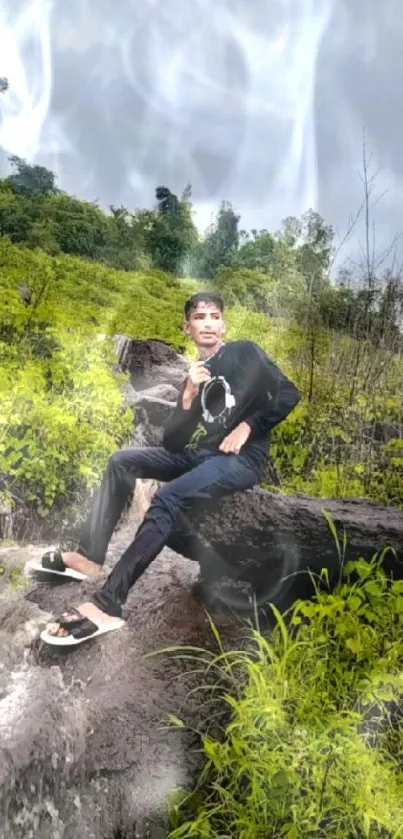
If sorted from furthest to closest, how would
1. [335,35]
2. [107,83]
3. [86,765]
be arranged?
1. [86,765]
2. [107,83]
3. [335,35]

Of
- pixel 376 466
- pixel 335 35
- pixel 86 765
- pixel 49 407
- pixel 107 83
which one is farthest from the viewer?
pixel 49 407

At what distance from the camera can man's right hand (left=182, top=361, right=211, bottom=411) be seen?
2.19 m

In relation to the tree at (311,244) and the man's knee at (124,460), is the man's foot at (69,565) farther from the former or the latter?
the tree at (311,244)

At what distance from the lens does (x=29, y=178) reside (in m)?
2.20

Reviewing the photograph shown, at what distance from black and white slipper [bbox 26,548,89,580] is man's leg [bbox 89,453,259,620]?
0.34 feet

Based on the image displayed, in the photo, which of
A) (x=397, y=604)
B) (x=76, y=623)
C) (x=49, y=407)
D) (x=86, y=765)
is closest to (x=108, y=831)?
(x=86, y=765)

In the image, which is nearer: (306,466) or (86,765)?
(86,765)

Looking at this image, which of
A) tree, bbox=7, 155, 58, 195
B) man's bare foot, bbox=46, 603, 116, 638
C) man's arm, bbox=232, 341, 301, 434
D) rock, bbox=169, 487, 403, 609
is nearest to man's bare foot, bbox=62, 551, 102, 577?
man's bare foot, bbox=46, 603, 116, 638

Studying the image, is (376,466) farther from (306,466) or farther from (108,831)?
(108,831)

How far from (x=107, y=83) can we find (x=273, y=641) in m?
1.42

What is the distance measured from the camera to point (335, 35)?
1788 millimetres

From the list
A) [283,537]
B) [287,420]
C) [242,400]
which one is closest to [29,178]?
[242,400]

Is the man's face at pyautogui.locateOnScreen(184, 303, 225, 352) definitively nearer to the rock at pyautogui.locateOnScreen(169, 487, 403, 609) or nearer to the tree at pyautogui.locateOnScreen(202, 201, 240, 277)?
the tree at pyautogui.locateOnScreen(202, 201, 240, 277)

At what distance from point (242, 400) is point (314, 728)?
84 centimetres
